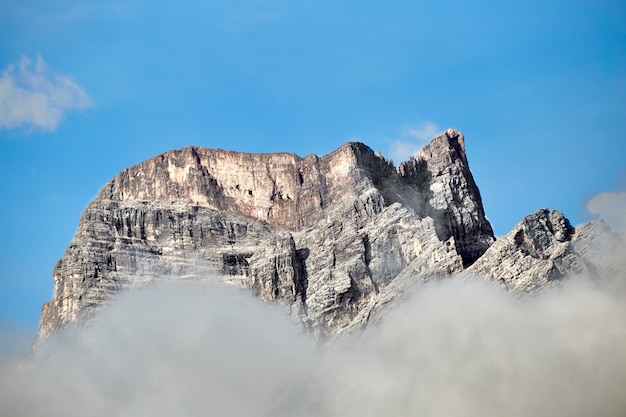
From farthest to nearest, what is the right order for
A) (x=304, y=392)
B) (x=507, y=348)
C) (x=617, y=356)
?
(x=304, y=392) < (x=507, y=348) < (x=617, y=356)

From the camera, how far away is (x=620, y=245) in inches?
7323

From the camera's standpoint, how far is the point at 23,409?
200m

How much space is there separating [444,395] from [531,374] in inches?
504

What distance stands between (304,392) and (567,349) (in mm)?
41680

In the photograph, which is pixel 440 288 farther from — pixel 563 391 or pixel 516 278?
pixel 563 391

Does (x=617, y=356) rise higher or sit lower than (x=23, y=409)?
lower

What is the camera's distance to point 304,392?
196750 mm

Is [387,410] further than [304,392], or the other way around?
[304,392]

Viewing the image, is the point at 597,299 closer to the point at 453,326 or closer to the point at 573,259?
the point at 573,259

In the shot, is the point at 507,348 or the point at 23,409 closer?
the point at 507,348

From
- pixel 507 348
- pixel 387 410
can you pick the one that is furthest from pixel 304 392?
pixel 507 348

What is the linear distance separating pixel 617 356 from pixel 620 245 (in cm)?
2055

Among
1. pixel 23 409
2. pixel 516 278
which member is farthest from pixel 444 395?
pixel 23 409

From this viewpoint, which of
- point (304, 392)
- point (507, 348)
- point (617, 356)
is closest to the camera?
point (617, 356)
